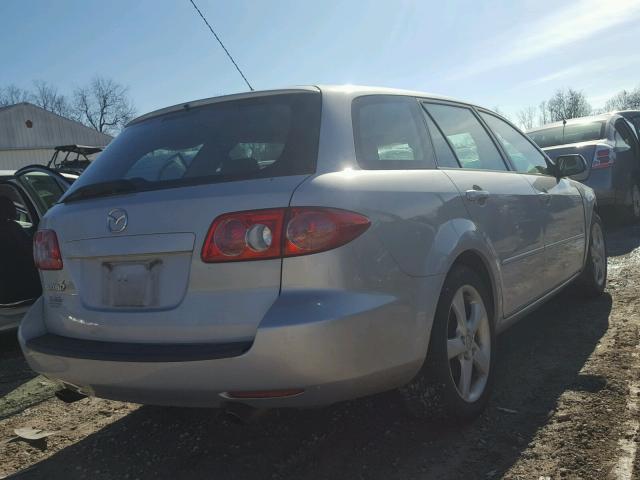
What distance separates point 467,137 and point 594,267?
207cm

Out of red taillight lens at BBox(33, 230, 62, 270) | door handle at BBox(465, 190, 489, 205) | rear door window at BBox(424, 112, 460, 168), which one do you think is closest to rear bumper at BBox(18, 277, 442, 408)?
red taillight lens at BBox(33, 230, 62, 270)

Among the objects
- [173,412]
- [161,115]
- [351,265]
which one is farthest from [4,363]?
[351,265]

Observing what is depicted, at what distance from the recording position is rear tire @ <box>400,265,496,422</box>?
2.56m

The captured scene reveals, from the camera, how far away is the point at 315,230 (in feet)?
6.99

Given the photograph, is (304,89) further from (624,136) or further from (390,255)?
(624,136)

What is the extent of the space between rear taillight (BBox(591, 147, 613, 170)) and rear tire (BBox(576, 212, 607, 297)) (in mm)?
3122

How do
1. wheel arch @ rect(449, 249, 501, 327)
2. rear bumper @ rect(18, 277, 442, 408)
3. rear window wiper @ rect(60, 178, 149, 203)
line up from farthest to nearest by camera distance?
wheel arch @ rect(449, 249, 501, 327)
rear window wiper @ rect(60, 178, 149, 203)
rear bumper @ rect(18, 277, 442, 408)

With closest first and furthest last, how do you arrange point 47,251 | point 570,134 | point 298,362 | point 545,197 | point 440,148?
point 298,362, point 47,251, point 440,148, point 545,197, point 570,134

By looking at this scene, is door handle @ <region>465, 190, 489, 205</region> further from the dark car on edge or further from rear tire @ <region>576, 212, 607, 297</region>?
the dark car on edge

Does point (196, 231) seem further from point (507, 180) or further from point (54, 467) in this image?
point (507, 180)

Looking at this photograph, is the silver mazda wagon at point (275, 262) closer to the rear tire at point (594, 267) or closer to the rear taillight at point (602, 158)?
the rear tire at point (594, 267)

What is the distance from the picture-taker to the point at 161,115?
3.02 m

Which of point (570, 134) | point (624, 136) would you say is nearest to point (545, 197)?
point (570, 134)

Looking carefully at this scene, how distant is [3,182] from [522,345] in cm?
419
